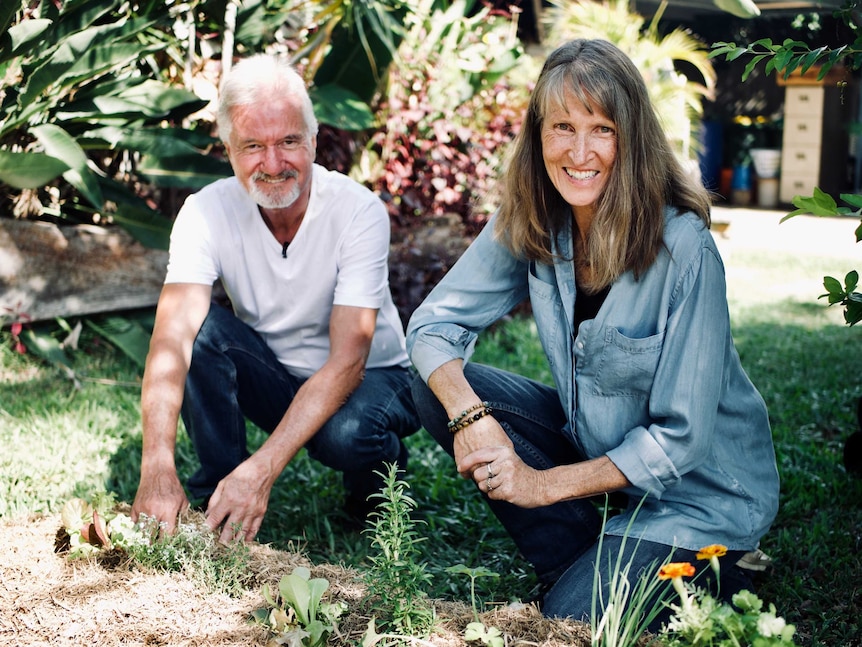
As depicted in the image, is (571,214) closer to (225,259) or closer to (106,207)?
(225,259)

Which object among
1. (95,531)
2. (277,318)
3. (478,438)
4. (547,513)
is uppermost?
(277,318)

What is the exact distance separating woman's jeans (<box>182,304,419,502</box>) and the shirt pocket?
80cm

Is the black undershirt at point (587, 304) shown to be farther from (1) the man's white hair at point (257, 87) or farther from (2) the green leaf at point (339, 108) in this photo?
(2) the green leaf at point (339, 108)

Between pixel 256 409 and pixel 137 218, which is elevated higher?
pixel 137 218

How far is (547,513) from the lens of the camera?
2.43 metres

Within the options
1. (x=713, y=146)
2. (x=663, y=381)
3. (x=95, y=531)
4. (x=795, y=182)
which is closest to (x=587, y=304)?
(x=663, y=381)

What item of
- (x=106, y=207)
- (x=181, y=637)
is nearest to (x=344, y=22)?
(x=106, y=207)

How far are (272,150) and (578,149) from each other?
1.04m

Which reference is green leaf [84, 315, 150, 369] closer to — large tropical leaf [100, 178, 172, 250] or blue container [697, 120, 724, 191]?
large tropical leaf [100, 178, 172, 250]

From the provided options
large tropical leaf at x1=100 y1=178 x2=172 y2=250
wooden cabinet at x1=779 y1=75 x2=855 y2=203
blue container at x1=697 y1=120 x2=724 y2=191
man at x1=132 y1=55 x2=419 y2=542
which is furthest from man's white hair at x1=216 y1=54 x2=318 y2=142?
blue container at x1=697 y1=120 x2=724 y2=191

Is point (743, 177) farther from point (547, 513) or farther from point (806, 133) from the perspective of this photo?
point (547, 513)

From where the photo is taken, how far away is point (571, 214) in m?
2.45

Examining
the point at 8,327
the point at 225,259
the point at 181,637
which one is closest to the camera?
the point at 181,637

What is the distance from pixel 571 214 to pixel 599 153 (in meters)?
0.29
